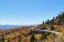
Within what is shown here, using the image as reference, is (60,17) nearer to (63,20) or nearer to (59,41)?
(63,20)

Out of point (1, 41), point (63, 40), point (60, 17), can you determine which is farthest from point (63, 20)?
point (63, 40)

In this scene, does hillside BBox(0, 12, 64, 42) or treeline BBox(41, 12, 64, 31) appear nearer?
hillside BBox(0, 12, 64, 42)

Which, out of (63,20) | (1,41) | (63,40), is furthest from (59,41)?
(63,20)

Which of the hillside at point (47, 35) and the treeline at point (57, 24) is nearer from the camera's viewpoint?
the hillside at point (47, 35)

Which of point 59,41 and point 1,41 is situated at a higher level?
point 59,41

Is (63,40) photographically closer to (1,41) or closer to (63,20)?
(1,41)

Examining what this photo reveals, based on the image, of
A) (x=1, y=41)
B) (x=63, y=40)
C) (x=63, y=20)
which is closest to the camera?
(x=63, y=40)

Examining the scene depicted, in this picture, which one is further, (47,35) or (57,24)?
(57,24)

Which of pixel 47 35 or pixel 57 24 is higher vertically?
pixel 57 24

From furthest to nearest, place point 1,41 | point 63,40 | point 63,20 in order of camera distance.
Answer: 1. point 63,20
2. point 1,41
3. point 63,40

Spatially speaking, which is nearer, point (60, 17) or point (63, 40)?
point (63, 40)
